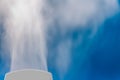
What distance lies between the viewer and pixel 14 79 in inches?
177

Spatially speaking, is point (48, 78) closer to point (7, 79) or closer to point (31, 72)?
point (31, 72)

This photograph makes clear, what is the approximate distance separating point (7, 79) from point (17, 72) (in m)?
0.24

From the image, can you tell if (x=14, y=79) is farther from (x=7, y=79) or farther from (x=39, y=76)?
(x=39, y=76)

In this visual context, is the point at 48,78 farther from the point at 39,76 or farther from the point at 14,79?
the point at 14,79

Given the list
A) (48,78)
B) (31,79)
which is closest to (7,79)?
(31,79)

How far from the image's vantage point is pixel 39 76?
4.50m

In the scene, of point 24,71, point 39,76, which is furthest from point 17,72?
point 39,76

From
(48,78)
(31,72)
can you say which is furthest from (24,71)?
(48,78)

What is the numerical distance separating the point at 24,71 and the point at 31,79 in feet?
0.64

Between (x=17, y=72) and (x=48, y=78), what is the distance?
57 cm

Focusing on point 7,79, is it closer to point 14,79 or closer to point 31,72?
point 14,79

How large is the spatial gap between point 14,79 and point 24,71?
0.76 feet

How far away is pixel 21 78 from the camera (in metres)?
4.45

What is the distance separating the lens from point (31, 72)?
14.7 ft
